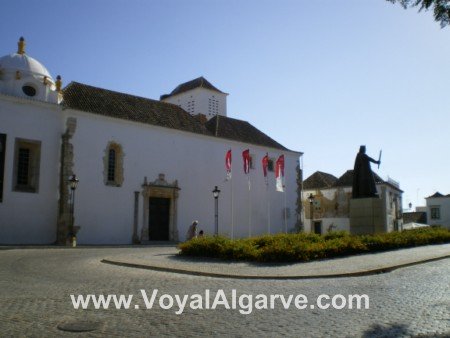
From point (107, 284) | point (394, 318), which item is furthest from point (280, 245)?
point (394, 318)

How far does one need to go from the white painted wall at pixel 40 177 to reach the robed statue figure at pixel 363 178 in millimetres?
16789

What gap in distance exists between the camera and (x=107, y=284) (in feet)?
34.3

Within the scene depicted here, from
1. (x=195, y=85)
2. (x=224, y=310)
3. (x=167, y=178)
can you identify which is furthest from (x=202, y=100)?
(x=224, y=310)

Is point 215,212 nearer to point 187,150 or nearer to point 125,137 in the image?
point 187,150

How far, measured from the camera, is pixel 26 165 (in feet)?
89.4

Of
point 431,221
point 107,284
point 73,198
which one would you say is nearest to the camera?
point 107,284

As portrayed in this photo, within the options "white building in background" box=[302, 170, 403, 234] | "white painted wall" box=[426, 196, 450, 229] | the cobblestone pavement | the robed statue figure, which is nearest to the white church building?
"white building in background" box=[302, 170, 403, 234]

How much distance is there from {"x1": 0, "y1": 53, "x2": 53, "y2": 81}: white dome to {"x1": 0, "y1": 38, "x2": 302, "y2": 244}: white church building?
6 centimetres

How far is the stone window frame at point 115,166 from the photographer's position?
2942 cm

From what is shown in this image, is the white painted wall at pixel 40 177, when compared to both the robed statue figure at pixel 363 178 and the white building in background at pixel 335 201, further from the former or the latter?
the white building in background at pixel 335 201

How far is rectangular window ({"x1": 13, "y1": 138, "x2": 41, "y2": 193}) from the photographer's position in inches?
1045

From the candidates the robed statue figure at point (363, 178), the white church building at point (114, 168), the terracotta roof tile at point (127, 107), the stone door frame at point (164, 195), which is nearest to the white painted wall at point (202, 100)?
the white church building at point (114, 168)

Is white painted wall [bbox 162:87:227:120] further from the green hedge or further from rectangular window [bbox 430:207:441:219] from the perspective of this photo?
rectangular window [bbox 430:207:441:219]

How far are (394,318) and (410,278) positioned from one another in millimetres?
4486
